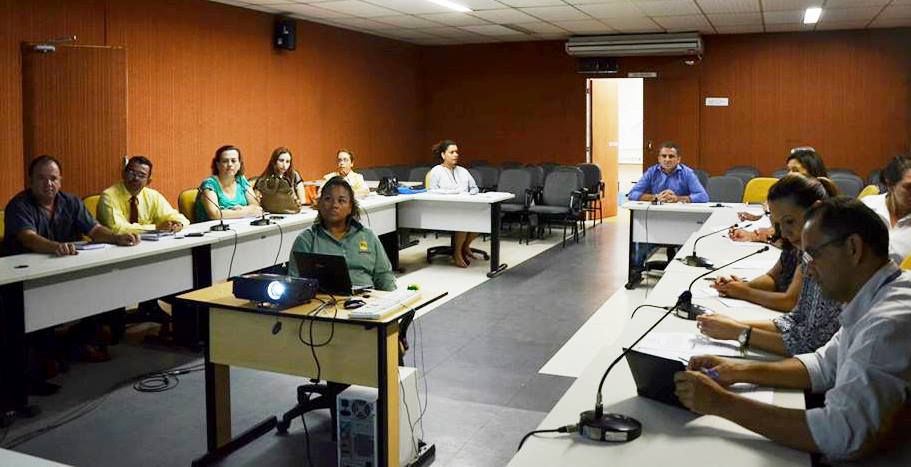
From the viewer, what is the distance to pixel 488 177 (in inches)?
422

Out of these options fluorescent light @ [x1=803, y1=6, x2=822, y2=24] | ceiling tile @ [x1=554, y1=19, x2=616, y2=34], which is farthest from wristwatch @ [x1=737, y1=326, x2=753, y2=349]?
ceiling tile @ [x1=554, y1=19, x2=616, y2=34]

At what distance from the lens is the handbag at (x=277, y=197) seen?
20.8 feet

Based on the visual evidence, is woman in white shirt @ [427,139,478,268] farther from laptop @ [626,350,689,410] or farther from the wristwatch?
laptop @ [626,350,689,410]

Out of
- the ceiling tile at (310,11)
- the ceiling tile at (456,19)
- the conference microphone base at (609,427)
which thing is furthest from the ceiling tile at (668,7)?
the conference microphone base at (609,427)

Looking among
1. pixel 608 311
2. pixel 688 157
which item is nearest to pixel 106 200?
pixel 608 311

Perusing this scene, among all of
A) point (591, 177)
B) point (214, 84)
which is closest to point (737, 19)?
point (591, 177)

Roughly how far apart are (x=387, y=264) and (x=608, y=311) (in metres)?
2.71

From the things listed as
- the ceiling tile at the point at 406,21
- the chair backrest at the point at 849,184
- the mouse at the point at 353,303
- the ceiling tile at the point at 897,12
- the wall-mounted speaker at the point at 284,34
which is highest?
the ceiling tile at the point at 406,21

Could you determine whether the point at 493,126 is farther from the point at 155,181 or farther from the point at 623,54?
the point at 155,181

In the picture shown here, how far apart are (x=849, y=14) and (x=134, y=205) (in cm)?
788

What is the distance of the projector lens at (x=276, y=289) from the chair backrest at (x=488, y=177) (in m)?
7.37

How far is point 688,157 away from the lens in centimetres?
1143

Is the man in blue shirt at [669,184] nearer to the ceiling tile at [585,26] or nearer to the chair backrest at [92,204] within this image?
the ceiling tile at [585,26]

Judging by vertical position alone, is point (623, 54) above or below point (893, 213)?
above
